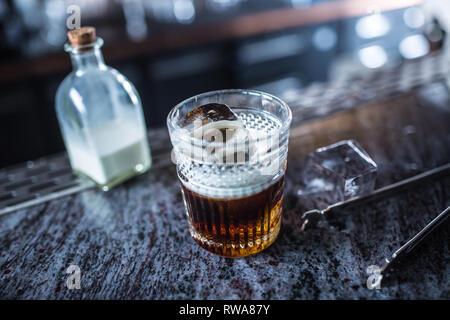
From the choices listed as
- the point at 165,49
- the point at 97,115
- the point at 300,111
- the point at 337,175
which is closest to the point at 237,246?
the point at 337,175

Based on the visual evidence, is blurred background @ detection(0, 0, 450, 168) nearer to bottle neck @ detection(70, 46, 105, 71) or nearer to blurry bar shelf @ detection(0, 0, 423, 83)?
blurry bar shelf @ detection(0, 0, 423, 83)

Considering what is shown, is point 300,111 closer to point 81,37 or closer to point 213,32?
point 81,37

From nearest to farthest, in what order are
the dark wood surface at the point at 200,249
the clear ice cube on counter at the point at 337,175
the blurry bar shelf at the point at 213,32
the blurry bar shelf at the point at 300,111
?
the dark wood surface at the point at 200,249
the clear ice cube on counter at the point at 337,175
the blurry bar shelf at the point at 300,111
the blurry bar shelf at the point at 213,32

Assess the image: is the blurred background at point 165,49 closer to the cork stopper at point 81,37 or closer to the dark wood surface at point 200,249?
the cork stopper at point 81,37

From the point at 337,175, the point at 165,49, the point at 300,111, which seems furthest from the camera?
the point at 165,49

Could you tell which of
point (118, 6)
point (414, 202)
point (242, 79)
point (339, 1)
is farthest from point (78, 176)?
point (339, 1)

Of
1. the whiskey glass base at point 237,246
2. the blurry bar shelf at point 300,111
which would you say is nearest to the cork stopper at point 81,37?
the blurry bar shelf at point 300,111
